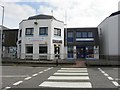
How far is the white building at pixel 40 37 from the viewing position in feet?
116

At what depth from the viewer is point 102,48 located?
4250 centimetres

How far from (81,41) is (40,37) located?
811cm

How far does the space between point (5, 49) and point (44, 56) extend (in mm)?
11234

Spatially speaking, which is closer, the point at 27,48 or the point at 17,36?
the point at 27,48

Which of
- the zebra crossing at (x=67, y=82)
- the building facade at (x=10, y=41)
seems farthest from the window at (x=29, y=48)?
the zebra crossing at (x=67, y=82)

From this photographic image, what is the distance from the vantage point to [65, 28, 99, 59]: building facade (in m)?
39.4

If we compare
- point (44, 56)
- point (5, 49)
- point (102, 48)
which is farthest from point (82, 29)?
point (5, 49)

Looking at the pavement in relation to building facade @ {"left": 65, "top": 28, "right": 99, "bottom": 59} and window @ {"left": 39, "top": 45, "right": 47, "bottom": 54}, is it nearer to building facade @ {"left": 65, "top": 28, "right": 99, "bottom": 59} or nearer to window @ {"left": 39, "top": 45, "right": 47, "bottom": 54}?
window @ {"left": 39, "top": 45, "right": 47, "bottom": 54}

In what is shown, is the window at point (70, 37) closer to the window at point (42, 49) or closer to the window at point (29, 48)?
the window at point (42, 49)

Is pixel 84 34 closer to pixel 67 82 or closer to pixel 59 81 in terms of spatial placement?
pixel 59 81

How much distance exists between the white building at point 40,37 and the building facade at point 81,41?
3063 millimetres

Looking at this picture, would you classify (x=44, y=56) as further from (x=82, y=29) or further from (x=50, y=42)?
(x=82, y=29)

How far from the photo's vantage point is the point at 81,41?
40156 millimetres

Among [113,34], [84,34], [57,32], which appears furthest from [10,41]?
[113,34]
